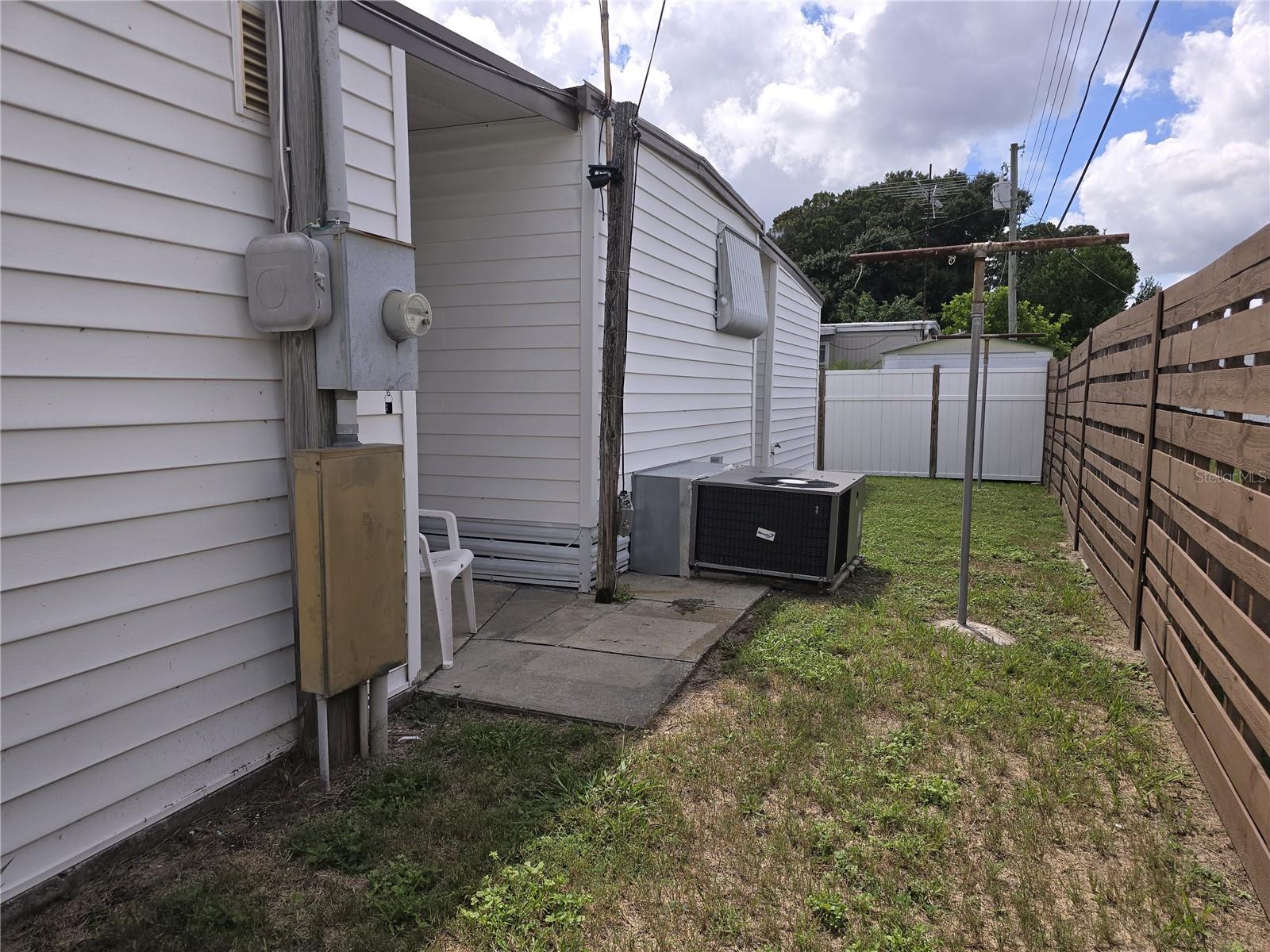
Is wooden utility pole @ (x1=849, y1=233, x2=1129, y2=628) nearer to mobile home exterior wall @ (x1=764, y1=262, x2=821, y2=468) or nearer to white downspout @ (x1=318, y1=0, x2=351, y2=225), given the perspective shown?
white downspout @ (x1=318, y1=0, x2=351, y2=225)

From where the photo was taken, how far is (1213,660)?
8.52ft

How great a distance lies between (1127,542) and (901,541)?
266 centimetres

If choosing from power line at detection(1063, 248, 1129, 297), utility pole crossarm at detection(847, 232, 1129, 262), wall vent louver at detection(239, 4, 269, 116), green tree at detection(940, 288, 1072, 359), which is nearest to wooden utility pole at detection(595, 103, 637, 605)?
utility pole crossarm at detection(847, 232, 1129, 262)

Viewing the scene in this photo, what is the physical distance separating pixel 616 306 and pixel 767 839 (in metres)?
3.04

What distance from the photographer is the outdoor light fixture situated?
15.0 ft

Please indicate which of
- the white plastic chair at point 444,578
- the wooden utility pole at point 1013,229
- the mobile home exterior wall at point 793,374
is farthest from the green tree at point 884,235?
the white plastic chair at point 444,578

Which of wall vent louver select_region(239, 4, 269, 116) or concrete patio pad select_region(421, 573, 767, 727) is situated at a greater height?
wall vent louver select_region(239, 4, 269, 116)

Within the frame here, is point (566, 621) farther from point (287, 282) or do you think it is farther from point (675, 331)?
point (675, 331)

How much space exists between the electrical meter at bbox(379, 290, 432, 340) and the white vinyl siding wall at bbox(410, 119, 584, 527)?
2.22 metres

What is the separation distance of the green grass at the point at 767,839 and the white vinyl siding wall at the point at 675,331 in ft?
8.12

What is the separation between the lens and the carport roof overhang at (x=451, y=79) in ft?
10.3

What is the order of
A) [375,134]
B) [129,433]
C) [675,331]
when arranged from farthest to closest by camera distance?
[675,331] → [375,134] → [129,433]

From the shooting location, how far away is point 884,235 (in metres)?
35.6

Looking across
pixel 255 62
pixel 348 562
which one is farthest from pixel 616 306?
pixel 348 562
